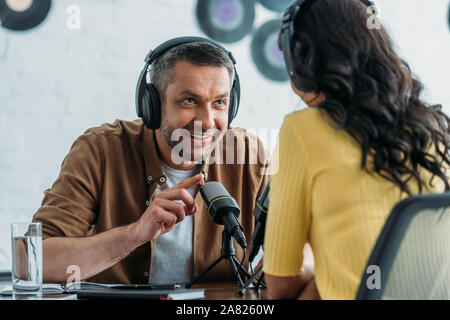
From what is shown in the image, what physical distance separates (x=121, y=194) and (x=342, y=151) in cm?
82

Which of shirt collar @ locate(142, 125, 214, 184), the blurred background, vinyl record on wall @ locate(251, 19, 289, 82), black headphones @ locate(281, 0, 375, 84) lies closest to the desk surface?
shirt collar @ locate(142, 125, 214, 184)

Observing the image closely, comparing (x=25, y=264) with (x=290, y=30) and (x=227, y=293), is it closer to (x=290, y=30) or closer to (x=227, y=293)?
(x=227, y=293)

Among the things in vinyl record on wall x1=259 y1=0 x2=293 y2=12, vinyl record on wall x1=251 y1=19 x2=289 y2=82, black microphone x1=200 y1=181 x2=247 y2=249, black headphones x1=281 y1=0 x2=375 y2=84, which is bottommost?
black microphone x1=200 y1=181 x2=247 y2=249

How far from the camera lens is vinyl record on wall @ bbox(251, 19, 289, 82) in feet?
7.57

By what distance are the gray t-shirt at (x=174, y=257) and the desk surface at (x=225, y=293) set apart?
162 millimetres

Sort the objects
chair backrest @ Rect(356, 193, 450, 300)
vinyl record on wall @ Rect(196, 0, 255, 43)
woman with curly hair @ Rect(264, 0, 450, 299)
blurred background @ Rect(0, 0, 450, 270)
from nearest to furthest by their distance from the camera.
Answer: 1. chair backrest @ Rect(356, 193, 450, 300)
2. woman with curly hair @ Rect(264, 0, 450, 299)
3. blurred background @ Rect(0, 0, 450, 270)
4. vinyl record on wall @ Rect(196, 0, 255, 43)

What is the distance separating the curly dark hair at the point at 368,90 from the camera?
76 cm

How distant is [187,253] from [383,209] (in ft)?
2.54

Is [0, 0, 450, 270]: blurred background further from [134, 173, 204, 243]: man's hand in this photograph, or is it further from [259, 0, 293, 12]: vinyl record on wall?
[134, 173, 204, 243]: man's hand

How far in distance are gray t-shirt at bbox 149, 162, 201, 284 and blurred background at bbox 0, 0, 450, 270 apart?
868mm

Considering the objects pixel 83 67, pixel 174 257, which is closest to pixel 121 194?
pixel 174 257

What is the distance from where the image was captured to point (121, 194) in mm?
1436

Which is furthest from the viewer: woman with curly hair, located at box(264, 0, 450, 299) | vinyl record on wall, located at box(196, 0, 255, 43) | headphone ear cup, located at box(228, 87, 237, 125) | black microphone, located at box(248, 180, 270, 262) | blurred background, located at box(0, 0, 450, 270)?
vinyl record on wall, located at box(196, 0, 255, 43)

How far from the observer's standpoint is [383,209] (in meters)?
0.74
